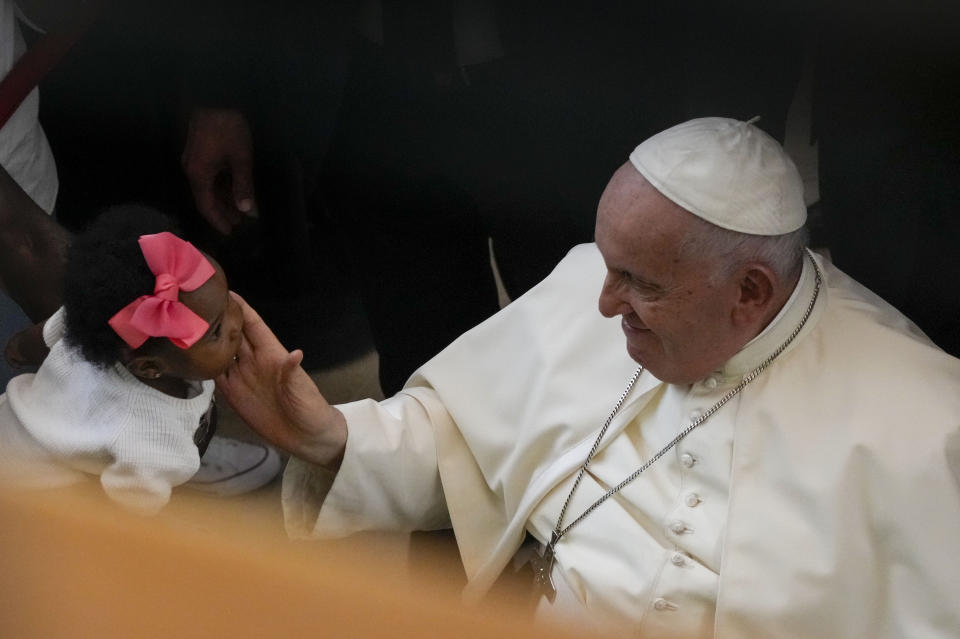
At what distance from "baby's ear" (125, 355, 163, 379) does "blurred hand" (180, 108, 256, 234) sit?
29.0 inches

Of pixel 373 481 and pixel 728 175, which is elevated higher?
pixel 728 175

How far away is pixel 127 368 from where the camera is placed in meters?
1.71

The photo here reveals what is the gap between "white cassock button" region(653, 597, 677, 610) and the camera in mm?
1722

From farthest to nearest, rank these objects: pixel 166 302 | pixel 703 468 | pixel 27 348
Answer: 1. pixel 27 348
2. pixel 703 468
3. pixel 166 302

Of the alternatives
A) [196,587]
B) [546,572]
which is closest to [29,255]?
[546,572]

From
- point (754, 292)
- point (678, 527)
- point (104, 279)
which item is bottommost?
point (678, 527)

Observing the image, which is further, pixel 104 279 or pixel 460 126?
pixel 460 126

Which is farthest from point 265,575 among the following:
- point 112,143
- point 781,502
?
point 112,143

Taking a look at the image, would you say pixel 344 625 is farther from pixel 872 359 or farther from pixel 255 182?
pixel 255 182

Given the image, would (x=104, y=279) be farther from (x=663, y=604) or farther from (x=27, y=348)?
(x=663, y=604)

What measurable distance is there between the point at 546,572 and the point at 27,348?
0.99 meters

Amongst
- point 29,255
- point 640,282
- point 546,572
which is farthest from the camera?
point 29,255

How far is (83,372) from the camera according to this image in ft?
5.72

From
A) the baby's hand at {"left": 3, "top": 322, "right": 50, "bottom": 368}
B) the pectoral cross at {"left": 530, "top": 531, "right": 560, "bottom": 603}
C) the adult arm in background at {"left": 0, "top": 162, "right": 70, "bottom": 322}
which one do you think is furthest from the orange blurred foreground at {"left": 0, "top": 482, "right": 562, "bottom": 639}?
the adult arm in background at {"left": 0, "top": 162, "right": 70, "bottom": 322}
